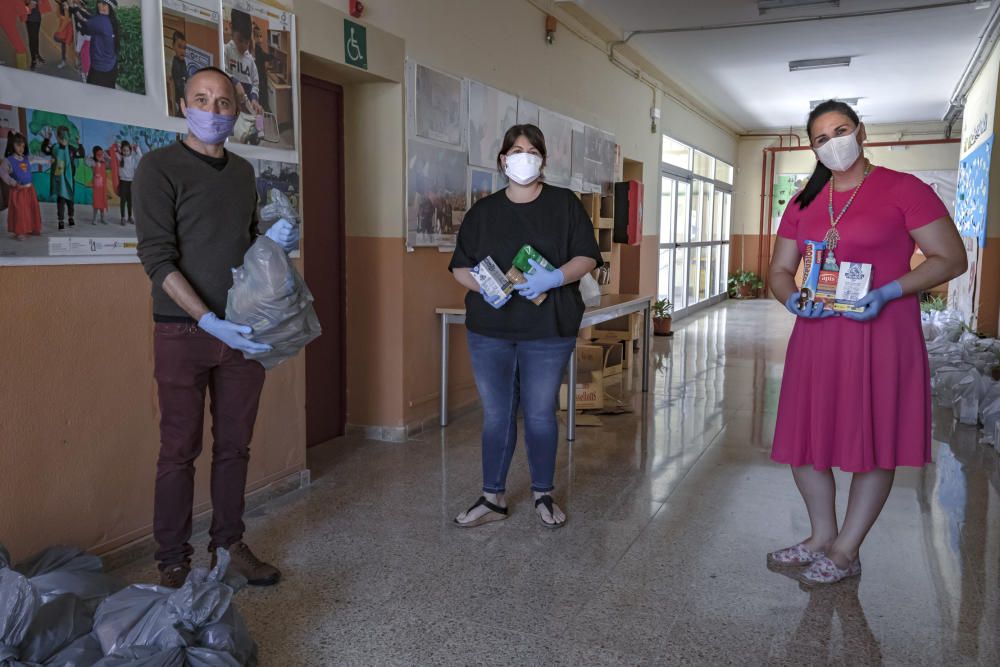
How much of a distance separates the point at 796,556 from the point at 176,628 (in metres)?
1.95

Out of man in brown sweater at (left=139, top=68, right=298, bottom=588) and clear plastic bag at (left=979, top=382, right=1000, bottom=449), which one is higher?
man in brown sweater at (left=139, top=68, right=298, bottom=588)

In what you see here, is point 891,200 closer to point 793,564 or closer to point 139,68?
point 793,564

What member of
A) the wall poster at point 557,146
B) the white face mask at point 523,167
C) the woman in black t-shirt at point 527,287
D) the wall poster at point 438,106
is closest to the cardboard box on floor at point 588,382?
the wall poster at point 557,146

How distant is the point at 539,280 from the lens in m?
2.84

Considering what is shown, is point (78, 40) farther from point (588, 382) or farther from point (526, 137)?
point (588, 382)

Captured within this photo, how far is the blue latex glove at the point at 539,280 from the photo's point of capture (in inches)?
112

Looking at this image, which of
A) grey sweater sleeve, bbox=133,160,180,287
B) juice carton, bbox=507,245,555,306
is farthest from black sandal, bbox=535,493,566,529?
grey sweater sleeve, bbox=133,160,180,287

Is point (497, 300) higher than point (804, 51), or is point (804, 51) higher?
point (804, 51)

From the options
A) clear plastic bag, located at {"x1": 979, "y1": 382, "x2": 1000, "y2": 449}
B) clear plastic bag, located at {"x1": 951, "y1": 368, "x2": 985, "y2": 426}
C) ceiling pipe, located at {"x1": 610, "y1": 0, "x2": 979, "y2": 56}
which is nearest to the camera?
clear plastic bag, located at {"x1": 979, "y1": 382, "x2": 1000, "y2": 449}

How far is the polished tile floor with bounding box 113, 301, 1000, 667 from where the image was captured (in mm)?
2248

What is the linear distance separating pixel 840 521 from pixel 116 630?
8.51ft

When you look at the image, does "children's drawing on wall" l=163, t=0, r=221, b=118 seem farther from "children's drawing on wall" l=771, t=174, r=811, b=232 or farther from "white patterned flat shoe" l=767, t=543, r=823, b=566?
"children's drawing on wall" l=771, t=174, r=811, b=232

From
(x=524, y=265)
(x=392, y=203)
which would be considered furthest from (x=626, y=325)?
(x=524, y=265)

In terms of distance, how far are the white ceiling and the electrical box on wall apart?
1.45 metres
